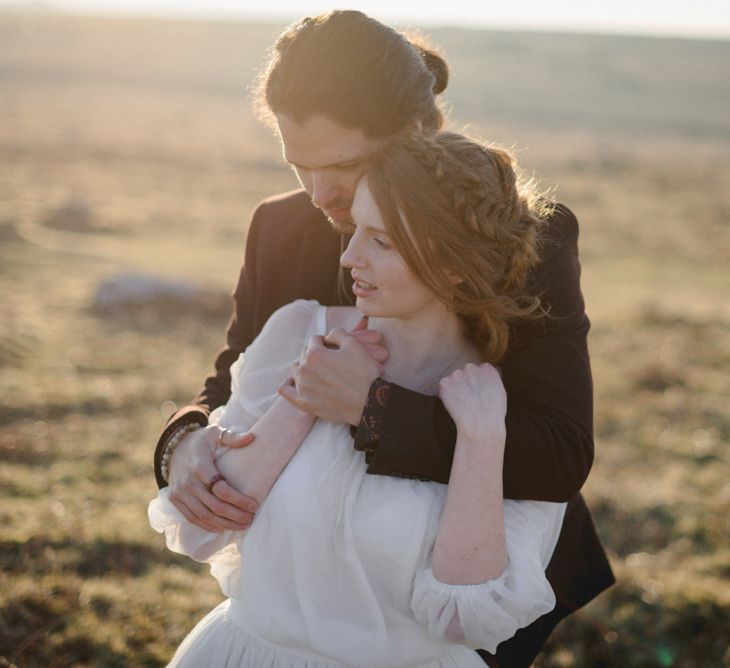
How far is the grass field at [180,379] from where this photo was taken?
4504 millimetres

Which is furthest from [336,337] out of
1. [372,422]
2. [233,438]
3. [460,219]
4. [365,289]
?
[460,219]

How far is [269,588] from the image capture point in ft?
8.49

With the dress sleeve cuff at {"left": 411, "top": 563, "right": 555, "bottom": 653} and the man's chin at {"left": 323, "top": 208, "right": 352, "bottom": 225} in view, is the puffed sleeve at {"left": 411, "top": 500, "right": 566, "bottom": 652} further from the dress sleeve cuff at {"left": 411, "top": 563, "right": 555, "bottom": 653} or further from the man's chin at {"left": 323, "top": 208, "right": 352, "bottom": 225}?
the man's chin at {"left": 323, "top": 208, "right": 352, "bottom": 225}

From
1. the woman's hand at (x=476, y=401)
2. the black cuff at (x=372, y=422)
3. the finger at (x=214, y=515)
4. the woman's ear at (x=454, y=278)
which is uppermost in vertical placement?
the woman's ear at (x=454, y=278)

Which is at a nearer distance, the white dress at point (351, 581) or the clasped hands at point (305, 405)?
the white dress at point (351, 581)

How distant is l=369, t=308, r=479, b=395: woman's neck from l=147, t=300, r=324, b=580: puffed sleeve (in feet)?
1.01

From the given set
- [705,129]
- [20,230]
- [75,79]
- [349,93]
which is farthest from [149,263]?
[705,129]

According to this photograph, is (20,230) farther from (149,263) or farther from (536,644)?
(536,644)

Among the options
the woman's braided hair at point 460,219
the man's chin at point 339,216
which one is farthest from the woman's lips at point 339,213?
the woman's braided hair at point 460,219

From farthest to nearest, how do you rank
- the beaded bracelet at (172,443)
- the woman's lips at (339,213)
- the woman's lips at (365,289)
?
1. the woman's lips at (339,213)
2. the beaded bracelet at (172,443)
3. the woman's lips at (365,289)

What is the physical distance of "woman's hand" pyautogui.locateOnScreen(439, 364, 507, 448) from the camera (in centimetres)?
244

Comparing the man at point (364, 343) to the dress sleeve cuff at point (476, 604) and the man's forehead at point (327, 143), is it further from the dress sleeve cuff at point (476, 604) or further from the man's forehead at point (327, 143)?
the dress sleeve cuff at point (476, 604)

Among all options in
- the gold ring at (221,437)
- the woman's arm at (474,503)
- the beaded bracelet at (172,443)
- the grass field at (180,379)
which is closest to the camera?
the woman's arm at (474,503)

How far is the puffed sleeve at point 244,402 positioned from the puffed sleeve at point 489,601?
2.24 feet
